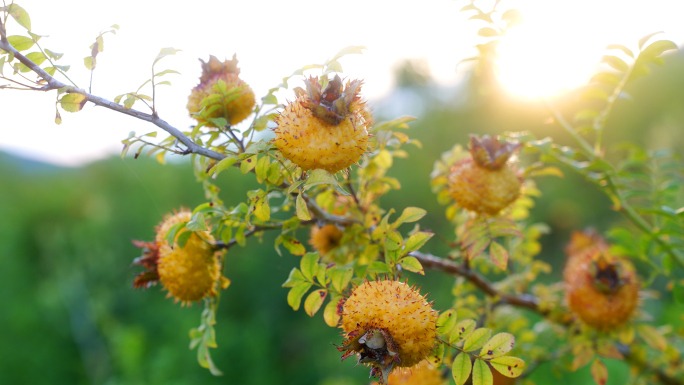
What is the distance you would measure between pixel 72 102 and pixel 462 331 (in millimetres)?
742

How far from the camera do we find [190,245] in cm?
84

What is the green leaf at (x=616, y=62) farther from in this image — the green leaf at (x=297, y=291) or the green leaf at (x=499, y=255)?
the green leaf at (x=297, y=291)

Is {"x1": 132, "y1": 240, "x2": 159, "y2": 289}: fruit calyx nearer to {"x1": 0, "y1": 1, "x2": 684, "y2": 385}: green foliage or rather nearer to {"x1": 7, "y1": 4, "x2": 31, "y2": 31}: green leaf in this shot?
{"x1": 0, "y1": 1, "x2": 684, "y2": 385}: green foliage

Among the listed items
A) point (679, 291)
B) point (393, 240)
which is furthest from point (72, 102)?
point (679, 291)

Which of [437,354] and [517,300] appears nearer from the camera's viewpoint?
[437,354]

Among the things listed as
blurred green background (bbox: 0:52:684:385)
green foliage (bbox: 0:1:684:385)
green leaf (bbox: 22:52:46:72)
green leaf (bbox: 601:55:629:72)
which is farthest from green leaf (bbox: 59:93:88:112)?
blurred green background (bbox: 0:52:684:385)

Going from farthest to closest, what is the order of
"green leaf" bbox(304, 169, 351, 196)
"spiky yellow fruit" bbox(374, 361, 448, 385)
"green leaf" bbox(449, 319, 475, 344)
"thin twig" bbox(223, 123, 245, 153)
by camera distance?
"spiky yellow fruit" bbox(374, 361, 448, 385)
"thin twig" bbox(223, 123, 245, 153)
"green leaf" bbox(449, 319, 475, 344)
"green leaf" bbox(304, 169, 351, 196)

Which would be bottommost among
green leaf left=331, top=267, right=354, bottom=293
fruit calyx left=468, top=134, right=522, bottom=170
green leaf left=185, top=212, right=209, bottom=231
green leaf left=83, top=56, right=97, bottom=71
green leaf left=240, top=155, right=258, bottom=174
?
green leaf left=331, top=267, right=354, bottom=293

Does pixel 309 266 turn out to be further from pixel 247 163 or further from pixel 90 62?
pixel 90 62

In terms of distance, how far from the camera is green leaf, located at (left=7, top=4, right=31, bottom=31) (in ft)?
2.26

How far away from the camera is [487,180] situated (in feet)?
2.97

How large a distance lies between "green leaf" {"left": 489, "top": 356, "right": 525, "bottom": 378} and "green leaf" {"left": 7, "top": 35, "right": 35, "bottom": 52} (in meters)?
0.96

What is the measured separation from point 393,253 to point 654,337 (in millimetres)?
875

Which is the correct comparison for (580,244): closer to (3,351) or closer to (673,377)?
(673,377)
